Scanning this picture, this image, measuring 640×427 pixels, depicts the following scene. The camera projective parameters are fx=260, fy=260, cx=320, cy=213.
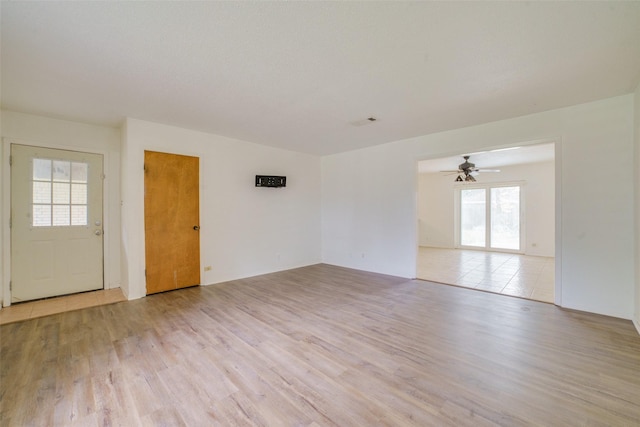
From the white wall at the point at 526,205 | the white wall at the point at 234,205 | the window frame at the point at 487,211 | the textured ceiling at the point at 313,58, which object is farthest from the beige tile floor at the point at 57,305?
the window frame at the point at 487,211

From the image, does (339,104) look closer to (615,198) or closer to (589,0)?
(589,0)

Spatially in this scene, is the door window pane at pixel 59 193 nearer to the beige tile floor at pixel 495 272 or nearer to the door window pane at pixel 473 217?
the beige tile floor at pixel 495 272

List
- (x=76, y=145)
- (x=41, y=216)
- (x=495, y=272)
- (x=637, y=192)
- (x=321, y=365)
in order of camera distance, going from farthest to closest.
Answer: (x=495, y=272)
(x=76, y=145)
(x=41, y=216)
(x=637, y=192)
(x=321, y=365)

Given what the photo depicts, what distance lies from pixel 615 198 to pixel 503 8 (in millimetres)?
2937

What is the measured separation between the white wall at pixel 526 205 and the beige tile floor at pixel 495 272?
64 centimetres

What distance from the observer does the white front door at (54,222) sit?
351 centimetres

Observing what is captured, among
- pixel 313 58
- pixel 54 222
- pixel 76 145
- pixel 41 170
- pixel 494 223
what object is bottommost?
pixel 494 223

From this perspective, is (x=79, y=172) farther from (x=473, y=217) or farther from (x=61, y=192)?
(x=473, y=217)

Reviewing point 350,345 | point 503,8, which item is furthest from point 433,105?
point 350,345

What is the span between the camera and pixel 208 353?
233cm

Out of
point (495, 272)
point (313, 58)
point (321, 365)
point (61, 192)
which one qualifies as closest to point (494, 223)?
point (495, 272)

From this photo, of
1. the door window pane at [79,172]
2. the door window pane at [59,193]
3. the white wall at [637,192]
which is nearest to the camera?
the white wall at [637,192]

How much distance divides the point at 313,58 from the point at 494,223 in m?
8.33

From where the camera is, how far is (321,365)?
2146 millimetres
